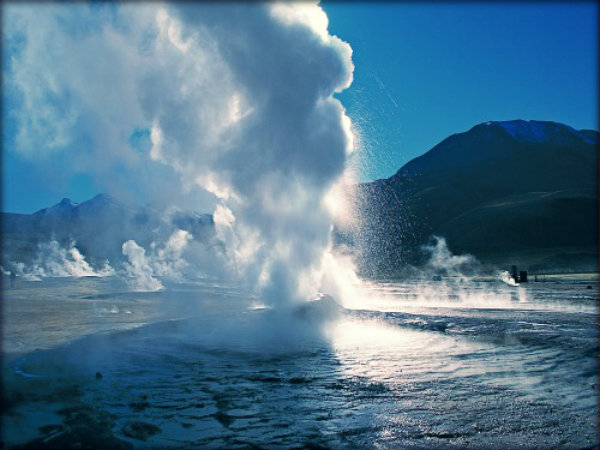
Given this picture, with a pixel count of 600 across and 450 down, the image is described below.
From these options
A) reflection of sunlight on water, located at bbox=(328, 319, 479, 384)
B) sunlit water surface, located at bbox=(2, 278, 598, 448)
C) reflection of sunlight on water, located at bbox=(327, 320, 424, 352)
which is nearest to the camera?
sunlit water surface, located at bbox=(2, 278, 598, 448)

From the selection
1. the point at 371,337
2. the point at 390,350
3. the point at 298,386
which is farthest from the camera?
the point at 371,337

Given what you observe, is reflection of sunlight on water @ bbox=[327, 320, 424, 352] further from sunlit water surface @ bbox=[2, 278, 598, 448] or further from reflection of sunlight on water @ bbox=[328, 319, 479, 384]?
sunlit water surface @ bbox=[2, 278, 598, 448]

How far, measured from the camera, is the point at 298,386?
1052 cm

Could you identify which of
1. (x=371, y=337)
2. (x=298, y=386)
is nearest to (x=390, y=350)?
(x=371, y=337)

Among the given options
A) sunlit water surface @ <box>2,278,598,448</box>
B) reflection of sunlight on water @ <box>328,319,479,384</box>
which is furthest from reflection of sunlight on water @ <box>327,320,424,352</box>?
sunlit water surface @ <box>2,278,598,448</box>

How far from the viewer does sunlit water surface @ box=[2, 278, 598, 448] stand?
754cm

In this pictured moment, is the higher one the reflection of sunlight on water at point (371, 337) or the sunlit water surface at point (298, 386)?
the reflection of sunlight on water at point (371, 337)

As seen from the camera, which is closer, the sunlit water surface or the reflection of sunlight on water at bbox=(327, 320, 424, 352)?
the sunlit water surface

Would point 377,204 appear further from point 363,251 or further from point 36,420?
point 36,420

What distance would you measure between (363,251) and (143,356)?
446ft

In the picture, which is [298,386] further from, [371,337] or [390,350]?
[371,337]

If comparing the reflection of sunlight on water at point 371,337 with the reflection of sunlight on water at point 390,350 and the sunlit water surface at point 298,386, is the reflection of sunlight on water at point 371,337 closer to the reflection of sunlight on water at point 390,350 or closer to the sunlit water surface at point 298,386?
Result: the reflection of sunlight on water at point 390,350

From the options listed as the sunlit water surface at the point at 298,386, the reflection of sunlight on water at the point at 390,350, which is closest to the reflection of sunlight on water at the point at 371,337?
the reflection of sunlight on water at the point at 390,350

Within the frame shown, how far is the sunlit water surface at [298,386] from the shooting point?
24.7ft
